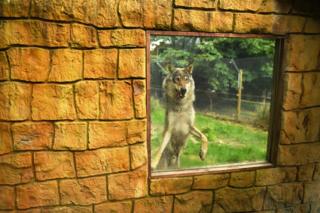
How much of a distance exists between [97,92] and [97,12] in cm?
51

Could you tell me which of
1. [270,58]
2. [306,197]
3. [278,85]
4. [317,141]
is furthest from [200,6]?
[306,197]

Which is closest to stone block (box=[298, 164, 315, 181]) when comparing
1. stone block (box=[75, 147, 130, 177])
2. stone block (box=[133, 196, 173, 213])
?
stone block (box=[133, 196, 173, 213])

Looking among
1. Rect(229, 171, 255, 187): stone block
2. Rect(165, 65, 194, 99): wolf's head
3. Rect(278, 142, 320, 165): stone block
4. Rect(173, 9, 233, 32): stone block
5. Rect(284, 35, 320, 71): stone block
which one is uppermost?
Rect(173, 9, 233, 32): stone block

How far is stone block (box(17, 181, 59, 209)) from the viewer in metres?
1.79

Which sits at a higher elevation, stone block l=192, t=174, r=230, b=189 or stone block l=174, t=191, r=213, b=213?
stone block l=192, t=174, r=230, b=189

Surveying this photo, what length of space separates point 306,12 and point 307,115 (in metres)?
0.81

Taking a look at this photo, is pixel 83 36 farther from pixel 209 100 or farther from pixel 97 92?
pixel 209 100

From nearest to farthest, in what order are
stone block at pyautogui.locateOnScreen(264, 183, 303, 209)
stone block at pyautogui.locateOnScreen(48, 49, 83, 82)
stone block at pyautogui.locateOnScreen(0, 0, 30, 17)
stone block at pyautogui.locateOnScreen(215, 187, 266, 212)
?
1. stone block at pyautogui.locateOnScreen(0, 0, 30, 17)
2. stone block at pyautogui.locateOnScreen(48, 49, 83, 82)
3. stone block at pyautogui.locateOnScreen(215, 187, 266, 212)
4. stone block at pyautogui.locateOnScreen(264, 183, 303, 209)

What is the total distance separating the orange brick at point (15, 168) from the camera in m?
1.73

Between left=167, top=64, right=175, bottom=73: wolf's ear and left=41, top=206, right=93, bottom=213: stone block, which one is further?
left=167, top=64, right=175, bottom=73: wolf's ear

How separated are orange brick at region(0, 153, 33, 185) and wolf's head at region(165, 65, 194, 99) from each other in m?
1.08

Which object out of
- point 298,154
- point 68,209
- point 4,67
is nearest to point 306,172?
point 298,154

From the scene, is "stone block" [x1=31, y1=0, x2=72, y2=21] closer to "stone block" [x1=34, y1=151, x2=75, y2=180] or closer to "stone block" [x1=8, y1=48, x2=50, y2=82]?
"stone block" [x1=8, y1=48, x2=50, y2=82]

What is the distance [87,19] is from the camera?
1715 millimetres
